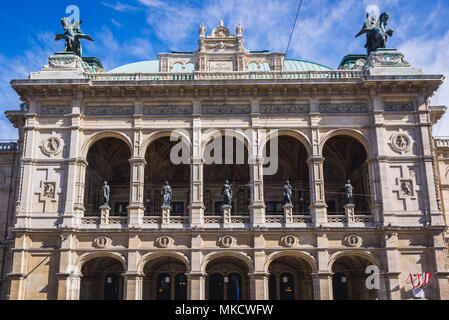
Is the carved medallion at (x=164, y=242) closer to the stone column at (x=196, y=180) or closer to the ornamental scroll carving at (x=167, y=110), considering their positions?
the stone column at (x=196, y=180)

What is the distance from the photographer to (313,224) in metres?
27.8

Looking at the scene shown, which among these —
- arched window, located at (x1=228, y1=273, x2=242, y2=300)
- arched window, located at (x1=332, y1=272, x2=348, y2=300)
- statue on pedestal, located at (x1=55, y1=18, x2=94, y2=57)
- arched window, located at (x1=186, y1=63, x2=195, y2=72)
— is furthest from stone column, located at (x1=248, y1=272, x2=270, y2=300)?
statue on pedestal, located at (x1=55, y1=18, x2=94, y2=57)

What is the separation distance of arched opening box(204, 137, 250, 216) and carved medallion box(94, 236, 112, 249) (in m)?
7.39

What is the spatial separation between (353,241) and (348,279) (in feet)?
16.7

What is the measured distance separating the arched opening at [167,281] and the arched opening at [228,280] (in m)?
1.71

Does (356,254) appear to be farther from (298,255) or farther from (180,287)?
(180,287)

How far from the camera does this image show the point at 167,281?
102ft

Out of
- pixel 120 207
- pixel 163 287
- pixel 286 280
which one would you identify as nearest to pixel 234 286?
pixel 286 280

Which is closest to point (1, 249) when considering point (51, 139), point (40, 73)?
point (51, 139)

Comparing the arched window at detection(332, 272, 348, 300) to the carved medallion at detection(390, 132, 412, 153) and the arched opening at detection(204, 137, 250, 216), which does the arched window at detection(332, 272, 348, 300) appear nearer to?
the arched opening at detection(204, 137, 250, 216)

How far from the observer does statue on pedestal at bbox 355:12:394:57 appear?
1222 inches

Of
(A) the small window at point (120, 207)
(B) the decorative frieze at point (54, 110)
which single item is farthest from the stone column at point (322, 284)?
(B) the decorative frieze at point (54, 110)

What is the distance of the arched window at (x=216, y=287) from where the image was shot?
3122 cm
